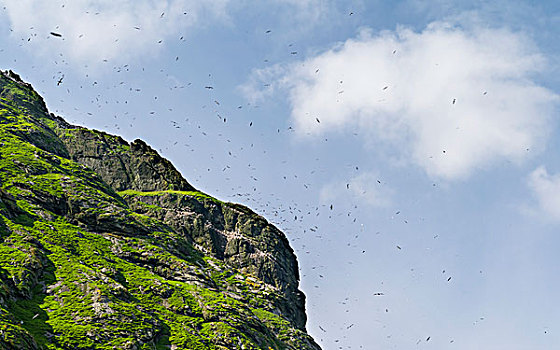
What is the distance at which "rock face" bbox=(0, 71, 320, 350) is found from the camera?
8469 centimetres

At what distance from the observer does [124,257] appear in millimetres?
119688

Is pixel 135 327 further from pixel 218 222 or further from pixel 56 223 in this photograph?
pixel 218 222

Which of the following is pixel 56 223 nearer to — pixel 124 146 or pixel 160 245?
pixel 160 245

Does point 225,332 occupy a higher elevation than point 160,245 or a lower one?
lower

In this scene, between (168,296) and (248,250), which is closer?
(168,296)

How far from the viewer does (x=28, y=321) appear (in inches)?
3039

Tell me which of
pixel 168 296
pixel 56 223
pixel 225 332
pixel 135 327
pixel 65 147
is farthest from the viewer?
pixel 65 147

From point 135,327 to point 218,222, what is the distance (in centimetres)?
8312

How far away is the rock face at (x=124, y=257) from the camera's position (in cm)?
8469

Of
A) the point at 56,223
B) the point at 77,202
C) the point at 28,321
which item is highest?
the point at 77,202

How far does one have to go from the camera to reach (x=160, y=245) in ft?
436

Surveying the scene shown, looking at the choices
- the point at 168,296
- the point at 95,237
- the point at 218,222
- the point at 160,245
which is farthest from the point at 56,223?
the point at 218,222

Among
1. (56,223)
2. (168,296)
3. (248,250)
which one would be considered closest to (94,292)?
(168,296)

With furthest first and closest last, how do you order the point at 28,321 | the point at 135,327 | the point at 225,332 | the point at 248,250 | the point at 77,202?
the point at 248,250
the point at 77,202
the point at 225,332
the point at 135,327
the point at 28,321
